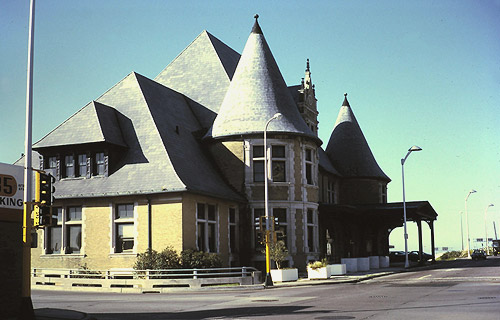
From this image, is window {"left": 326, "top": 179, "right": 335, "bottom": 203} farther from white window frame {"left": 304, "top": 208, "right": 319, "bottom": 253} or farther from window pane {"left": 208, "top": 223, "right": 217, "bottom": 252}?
window pane {"left": 208, "top": 223, "right": 217, "bottom": 252}

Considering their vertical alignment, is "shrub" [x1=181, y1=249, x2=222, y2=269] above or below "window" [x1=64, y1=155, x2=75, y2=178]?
below

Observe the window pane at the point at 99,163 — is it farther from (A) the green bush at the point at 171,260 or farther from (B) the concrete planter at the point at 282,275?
(B) the concrete planter at the point at 282,275

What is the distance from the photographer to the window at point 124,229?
3494 cm

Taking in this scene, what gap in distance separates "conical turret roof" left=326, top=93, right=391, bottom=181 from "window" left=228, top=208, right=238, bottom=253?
22.1 m

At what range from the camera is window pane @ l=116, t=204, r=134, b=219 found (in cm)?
3509

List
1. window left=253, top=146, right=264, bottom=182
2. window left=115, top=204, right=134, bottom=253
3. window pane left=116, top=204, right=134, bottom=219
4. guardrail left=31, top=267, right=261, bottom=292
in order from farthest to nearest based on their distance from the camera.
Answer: window left=253, top=146, right=264, bottom=182
window pane left=116, top=204, right=134, bottom=219
window left=115, top=204, right=134, bottom=253
guardrail left=31, top=267, right=261, bottom=292

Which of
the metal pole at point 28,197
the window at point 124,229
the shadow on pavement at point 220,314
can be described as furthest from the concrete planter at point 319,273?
the metal pole at point 28,197

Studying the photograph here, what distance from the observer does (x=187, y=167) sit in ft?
119

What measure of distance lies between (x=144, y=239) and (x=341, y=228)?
24743 mm

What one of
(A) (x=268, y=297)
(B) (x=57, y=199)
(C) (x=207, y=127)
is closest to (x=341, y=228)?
(C) (x=207, y=127)

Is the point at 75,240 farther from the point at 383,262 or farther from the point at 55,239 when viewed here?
the point at 383,262

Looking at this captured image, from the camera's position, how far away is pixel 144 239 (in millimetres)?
34281

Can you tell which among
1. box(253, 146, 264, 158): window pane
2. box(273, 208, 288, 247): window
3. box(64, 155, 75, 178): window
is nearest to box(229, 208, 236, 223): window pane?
box(273, 208, 288, 247): window

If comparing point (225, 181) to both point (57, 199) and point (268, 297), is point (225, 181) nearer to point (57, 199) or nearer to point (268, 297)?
point (57, 199)
